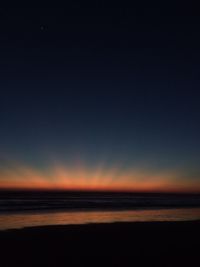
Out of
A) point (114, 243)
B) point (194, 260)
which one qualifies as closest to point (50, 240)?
point (114, 243)

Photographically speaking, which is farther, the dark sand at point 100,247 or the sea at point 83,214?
the sea at point 83,214

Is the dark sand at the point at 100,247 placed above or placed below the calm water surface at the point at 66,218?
below

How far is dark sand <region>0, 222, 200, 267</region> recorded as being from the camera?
36.1 ft

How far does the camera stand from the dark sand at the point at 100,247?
1101cm

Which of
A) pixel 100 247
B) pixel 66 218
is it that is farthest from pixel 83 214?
pixel 100 247

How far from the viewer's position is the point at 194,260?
11.2 m

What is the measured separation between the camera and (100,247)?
13.4 meters

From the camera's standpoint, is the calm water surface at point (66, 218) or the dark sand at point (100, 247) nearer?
the dark sand at point (100, 247)

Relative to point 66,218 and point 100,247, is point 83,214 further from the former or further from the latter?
point 100,247

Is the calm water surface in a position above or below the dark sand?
above

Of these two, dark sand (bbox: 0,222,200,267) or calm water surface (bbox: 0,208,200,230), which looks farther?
calm water surface (bbox: 0,208,200,230)

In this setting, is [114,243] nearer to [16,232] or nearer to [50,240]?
[50,240]

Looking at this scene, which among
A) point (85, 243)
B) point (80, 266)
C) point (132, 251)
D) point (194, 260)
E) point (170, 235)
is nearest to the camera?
point (80, 266)

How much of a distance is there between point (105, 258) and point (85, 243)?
289 centimetres
